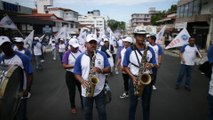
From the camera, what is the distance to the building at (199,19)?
2681cm

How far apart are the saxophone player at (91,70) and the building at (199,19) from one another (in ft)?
83.8

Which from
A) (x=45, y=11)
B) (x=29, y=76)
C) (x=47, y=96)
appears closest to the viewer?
(x=29, y=76)

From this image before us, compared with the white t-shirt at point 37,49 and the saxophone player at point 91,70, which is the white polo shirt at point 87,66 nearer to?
the saxophone player at point 91,70

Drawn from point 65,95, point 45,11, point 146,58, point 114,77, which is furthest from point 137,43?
point 45,11

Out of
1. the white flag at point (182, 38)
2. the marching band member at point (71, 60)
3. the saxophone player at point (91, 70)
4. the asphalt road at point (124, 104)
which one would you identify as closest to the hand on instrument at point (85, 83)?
the saxophone player at point (91, 70)

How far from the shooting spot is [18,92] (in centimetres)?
324

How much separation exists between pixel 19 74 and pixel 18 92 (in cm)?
30

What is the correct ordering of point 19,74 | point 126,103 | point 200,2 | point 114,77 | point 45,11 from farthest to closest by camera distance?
point 45,11
point 200,2
point 114,77
point 126,103
point 19,74

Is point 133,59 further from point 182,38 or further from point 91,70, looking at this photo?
point 182,38

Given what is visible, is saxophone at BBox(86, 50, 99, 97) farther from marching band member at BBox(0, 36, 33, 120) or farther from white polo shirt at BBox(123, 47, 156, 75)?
marching band member at BBox(0, 36, 33, 120)

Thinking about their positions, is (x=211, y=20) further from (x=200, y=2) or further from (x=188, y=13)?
(x=188, y=13)

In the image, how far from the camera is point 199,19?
27.9 m

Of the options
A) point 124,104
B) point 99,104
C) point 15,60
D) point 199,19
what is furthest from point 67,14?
point 99,104

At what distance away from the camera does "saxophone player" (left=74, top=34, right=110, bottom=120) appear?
3.69m
